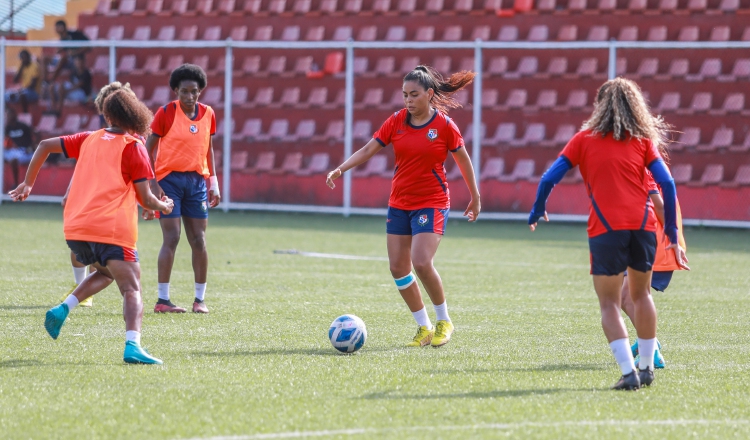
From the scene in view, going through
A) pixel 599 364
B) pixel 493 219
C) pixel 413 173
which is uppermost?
pixel 413 173

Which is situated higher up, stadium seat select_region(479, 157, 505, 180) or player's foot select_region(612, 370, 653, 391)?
player's foot select_region(612, 370, 653, 391)

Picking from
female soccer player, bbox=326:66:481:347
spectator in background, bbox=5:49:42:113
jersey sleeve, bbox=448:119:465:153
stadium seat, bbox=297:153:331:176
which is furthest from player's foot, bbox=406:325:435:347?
spectator in background, bbox=5:49:42:113

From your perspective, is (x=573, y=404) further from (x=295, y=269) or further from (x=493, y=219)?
(x=493, y=219)

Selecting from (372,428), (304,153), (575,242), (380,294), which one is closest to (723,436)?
(372,428)

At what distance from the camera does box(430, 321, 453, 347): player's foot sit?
7168 millimetres

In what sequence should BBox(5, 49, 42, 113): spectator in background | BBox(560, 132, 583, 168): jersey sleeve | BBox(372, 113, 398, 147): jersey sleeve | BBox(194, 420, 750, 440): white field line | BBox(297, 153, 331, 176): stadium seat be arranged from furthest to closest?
BBox(5, 49, 42, 113): spectator in background < BBox(297, 153, 331, 176): stadium seat < BBox(372, 113, 398, 147): jersey sleeve < BBox(560, 132, 583, 168): jersey sleeve < BBox(194, 420, 750, 440): white field line

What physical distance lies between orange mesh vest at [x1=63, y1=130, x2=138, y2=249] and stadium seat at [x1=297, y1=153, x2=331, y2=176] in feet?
45.3

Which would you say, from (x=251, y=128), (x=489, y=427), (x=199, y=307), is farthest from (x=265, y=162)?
(x=489, y=427)

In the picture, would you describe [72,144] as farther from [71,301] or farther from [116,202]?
[71,301]

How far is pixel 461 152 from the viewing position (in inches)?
288

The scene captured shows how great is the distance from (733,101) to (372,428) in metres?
15.4

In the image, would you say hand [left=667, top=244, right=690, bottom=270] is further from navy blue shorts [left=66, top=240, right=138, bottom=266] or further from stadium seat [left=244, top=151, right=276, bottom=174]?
stadium seat [left=244, top=151, right=276, bottom=174]

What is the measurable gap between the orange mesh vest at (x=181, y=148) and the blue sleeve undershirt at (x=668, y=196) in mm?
4416

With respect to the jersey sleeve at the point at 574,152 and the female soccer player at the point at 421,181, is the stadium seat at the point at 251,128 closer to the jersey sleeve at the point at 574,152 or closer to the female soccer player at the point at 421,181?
the female soccer player at the point at 421,181
